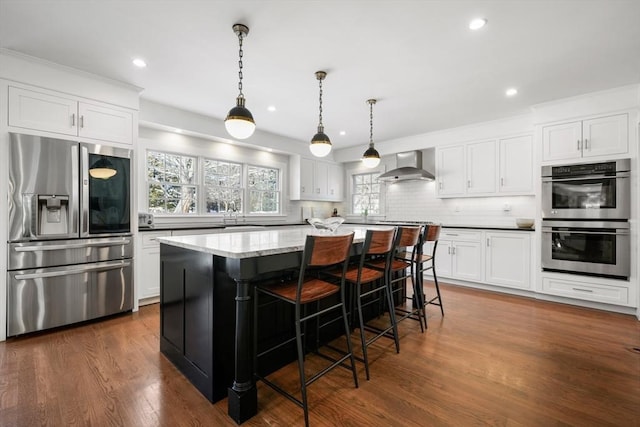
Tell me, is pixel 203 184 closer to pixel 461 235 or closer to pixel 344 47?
pixel 344 47

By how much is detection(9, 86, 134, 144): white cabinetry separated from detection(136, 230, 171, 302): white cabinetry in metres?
1.18

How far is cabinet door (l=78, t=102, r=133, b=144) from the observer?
314cm

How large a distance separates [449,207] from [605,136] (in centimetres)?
233

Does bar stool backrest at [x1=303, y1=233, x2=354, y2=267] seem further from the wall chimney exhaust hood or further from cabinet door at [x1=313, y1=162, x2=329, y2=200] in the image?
cabinet door at [x1=313, y1=162, x2=329, y2=200]

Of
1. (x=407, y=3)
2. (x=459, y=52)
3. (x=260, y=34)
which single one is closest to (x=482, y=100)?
(x=459, y=52)

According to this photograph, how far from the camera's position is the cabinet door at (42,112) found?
9.04 feet

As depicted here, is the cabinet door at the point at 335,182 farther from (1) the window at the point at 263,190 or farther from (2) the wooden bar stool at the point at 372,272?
(2) the wooden bar stool at the point at 372,272

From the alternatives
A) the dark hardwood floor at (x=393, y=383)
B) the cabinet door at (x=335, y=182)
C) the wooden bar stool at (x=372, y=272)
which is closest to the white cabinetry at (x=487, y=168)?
the dark hardwood floor at (x=393, y=383)

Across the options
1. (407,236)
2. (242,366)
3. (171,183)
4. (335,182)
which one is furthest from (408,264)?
(335,182)

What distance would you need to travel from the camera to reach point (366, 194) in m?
6.91

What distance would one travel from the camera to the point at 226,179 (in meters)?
5.29

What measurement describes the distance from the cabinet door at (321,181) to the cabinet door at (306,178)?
0.12m

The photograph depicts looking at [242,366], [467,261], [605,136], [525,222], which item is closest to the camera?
[242,366]

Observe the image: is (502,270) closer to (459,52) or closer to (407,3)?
(459,52)
